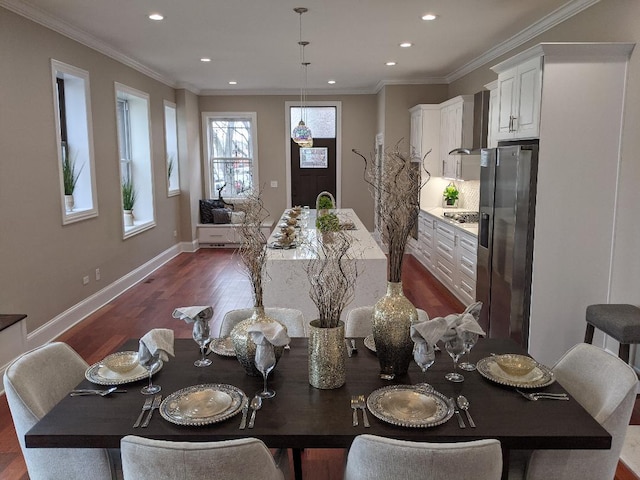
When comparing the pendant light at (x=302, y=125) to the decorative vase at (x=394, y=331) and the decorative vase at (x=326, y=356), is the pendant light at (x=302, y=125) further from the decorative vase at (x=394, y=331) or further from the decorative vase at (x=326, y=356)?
the decorative vase at (x=326, y=356)

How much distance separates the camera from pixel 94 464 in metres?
1.84

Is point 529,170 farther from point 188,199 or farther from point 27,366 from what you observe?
point 188,199

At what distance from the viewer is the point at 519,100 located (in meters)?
3.90

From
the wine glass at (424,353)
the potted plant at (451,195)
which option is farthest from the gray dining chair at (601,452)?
the potted plant at (451,195)

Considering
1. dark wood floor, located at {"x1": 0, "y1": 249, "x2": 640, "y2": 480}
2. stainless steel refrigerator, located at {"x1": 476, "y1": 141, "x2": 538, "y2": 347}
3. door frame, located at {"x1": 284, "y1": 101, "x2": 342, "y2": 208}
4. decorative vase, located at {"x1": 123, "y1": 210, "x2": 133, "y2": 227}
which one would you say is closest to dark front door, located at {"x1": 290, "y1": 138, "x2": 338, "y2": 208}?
door frame, located at {"x1": 284, "y1": 101, "x2": 342, "y2": 208}

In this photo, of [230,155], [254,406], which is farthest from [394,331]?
[230,155]

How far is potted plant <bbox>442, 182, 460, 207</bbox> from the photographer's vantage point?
7523mm

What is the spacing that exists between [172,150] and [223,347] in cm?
697

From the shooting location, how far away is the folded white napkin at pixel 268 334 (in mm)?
1824

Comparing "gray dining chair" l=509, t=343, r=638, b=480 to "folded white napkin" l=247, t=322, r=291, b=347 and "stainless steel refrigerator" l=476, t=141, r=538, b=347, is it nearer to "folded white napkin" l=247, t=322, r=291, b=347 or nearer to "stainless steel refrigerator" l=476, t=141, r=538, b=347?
"folded white napkin" l=247, t=322, r=291, b=347

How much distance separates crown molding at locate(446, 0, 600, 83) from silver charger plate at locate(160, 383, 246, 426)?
3893 millimetres

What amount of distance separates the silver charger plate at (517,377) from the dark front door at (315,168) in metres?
7.92

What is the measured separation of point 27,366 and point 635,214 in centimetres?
367

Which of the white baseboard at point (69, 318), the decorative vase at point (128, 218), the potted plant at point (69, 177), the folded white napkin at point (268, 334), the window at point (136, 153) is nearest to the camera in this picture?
the folded white napkin at point (268, 334)
